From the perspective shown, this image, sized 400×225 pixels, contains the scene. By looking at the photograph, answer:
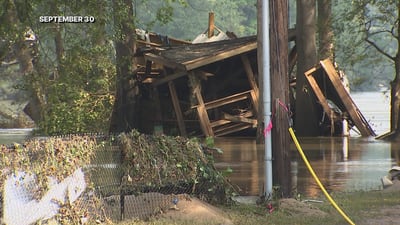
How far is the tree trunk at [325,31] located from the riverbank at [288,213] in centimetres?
2243

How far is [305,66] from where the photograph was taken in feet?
98.6

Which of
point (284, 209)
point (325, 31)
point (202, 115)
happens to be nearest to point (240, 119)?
point (202, 115)

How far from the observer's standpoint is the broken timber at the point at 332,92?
2833 centimetres

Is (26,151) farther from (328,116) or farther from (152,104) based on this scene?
(152,104)

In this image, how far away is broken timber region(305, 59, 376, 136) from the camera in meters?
28.3

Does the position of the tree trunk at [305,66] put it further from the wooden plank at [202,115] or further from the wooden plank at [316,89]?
the wooden plank at [202,115]

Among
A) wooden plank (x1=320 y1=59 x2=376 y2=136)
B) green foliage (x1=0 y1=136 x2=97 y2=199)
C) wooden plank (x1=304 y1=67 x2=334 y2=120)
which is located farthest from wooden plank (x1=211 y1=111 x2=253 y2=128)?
green foliage (x1=0 y1=136 x2=97 y2=199)

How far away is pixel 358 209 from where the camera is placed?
34.8 feet

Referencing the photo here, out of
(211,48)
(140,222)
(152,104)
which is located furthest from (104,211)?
(152,104)

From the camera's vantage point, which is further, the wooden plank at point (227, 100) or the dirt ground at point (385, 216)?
the wooden plank at point (227, 100)

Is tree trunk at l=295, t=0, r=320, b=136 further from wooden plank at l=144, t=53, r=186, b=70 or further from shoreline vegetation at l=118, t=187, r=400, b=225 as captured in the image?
shoreline vegetation at l=118, t=187, r=400, b=225

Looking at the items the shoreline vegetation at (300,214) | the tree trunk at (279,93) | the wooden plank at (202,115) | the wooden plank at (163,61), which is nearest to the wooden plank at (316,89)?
the wooden plank at (202,115)

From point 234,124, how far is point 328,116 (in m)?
3.84

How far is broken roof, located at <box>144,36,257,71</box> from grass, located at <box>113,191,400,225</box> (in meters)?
15.5
